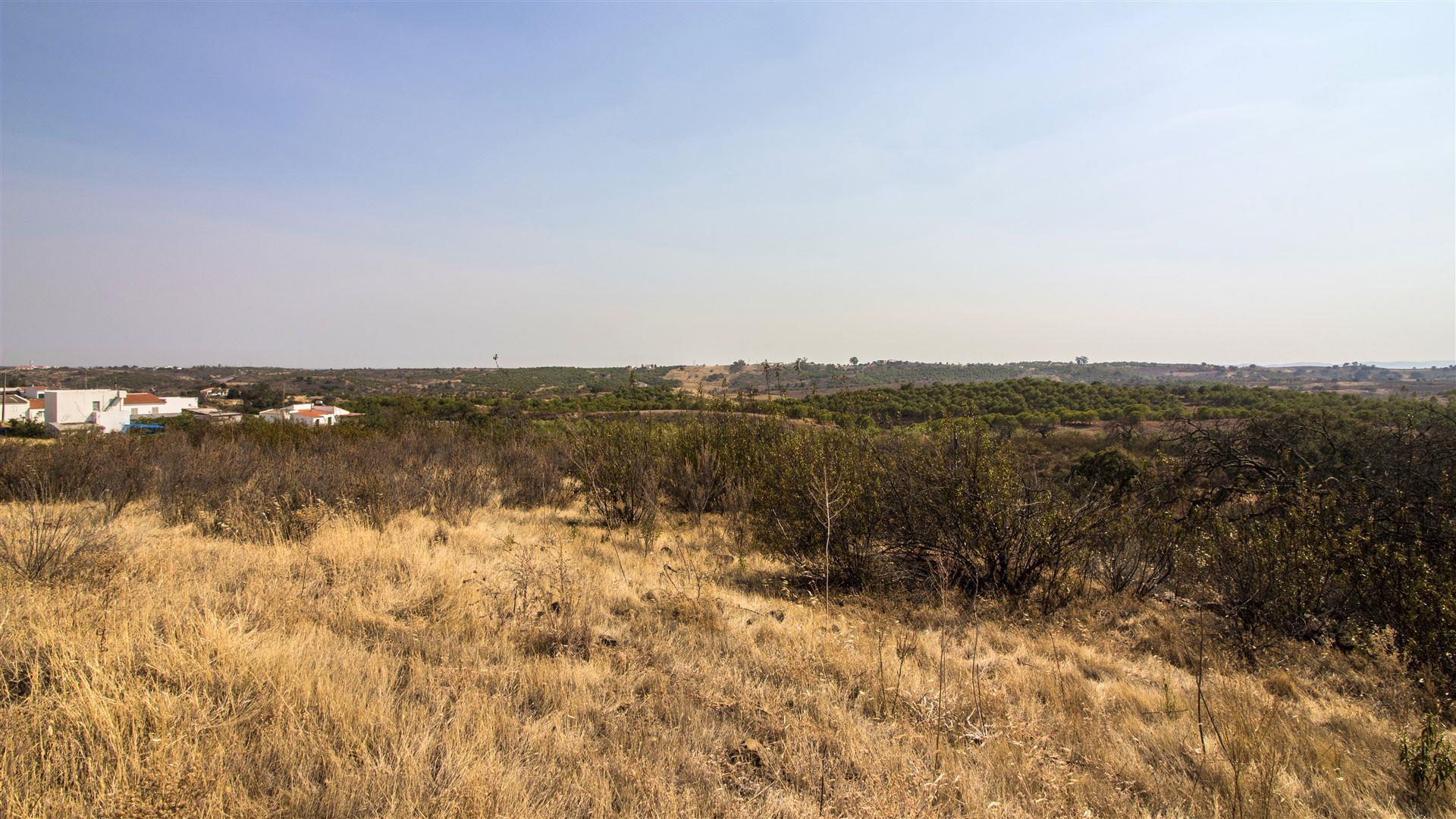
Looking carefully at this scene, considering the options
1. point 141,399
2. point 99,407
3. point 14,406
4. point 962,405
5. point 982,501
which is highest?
point 962,405

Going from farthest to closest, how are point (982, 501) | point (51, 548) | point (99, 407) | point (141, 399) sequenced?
1. point (141, 399)
2. point (99, 407)
3. point (982, 501)
4. point (51, 548)

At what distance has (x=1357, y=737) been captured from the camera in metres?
3.40

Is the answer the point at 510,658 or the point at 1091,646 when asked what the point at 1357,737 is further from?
the point at 510,658

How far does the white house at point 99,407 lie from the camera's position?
1608 inches

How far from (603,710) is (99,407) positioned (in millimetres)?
60886

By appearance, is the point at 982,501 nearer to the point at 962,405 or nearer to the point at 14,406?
the point at 962,405

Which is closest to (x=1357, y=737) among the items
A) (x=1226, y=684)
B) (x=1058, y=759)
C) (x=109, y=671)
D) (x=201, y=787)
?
(x=1226, y=684)

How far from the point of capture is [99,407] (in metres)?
43.0

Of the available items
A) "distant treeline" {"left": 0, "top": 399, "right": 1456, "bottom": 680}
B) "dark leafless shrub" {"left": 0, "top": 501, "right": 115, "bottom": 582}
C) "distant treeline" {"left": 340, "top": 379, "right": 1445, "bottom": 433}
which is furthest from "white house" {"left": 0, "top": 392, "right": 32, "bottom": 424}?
"dark leafless shrub" {"left": 0, "top": 501, "right": 115, "bottom": 582}

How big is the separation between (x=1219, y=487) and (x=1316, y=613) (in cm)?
280

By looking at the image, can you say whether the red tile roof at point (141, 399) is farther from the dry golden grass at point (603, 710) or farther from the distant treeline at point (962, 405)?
the dry golden grass at point (603, 710)

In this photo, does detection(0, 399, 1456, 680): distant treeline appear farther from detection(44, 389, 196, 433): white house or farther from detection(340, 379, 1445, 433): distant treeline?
detection(44, 389, 196, 433): white house

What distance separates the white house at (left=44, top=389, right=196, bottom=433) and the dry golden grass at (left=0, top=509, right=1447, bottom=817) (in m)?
48.1

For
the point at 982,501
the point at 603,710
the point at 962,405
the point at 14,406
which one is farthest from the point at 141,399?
the point at 982,501
